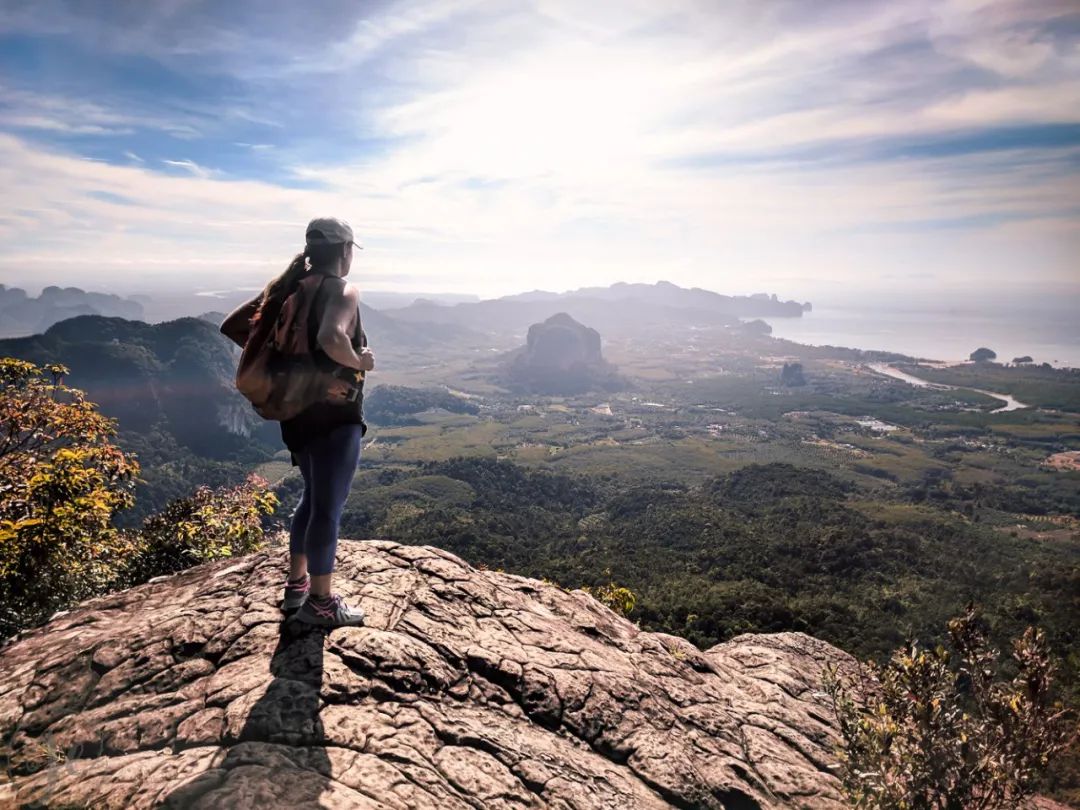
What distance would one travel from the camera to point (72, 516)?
396 inches

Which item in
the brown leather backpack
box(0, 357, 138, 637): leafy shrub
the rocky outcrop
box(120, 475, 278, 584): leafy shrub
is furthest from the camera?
box(120, 475, 278, 584): leafy shrub

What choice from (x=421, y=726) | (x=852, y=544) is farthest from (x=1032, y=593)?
(x=421, y=726)

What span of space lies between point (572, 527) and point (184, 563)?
100980 mm

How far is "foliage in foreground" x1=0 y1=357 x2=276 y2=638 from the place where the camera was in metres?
9.40

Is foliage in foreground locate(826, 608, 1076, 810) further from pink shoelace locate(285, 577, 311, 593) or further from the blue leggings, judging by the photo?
pink shoelace locate(285, 577, 311, 593)

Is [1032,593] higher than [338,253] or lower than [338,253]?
lower

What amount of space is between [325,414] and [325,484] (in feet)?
2.50

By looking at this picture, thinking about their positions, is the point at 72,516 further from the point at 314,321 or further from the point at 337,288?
the point at 337,288

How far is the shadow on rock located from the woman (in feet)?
2.10

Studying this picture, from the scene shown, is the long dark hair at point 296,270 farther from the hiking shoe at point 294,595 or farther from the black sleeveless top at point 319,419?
the hiking shoe at point 294,595

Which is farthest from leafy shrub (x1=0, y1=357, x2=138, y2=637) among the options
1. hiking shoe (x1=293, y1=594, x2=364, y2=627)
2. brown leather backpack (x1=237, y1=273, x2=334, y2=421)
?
brown leather backpack (x1=237, y1=273, x2=334, y2=421)

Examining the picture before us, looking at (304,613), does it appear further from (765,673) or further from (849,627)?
(849,627)

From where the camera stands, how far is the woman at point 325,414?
4.85 meters

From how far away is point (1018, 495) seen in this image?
126 m
